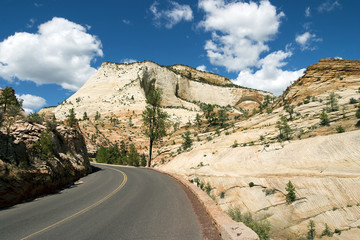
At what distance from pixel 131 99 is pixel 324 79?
56.7m

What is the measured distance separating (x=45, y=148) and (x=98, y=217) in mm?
7748

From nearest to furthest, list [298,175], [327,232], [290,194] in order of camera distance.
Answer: [327,232]
[290,194]
[298,175]

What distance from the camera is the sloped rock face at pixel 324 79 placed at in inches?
1156

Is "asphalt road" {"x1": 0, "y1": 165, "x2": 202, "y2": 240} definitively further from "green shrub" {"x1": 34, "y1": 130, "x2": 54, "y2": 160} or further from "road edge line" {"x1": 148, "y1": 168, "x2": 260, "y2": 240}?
"green shrub" {"x1": 34, "y1": 130, "x2": 54, "y2": 160}

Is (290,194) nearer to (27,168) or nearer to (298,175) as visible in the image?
(298,175)

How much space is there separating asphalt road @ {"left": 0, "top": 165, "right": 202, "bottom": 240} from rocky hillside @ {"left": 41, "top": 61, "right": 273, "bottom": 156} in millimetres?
36077

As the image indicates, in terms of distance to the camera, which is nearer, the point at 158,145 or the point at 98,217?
the point at 98,217

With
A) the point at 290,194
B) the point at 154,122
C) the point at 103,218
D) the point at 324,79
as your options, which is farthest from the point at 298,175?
the point at 324,79

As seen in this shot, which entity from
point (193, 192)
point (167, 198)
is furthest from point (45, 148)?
point (193, 192)

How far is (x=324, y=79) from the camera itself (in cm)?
3170

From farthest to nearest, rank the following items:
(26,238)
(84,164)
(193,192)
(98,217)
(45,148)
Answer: (84,164)
(45,148)
(193,192)
(98,217)
(26,238)

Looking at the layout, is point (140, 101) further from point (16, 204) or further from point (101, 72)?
point (16, 204)

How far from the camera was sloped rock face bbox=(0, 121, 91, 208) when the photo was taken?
9266 millimetres

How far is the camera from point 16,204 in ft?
30.5
